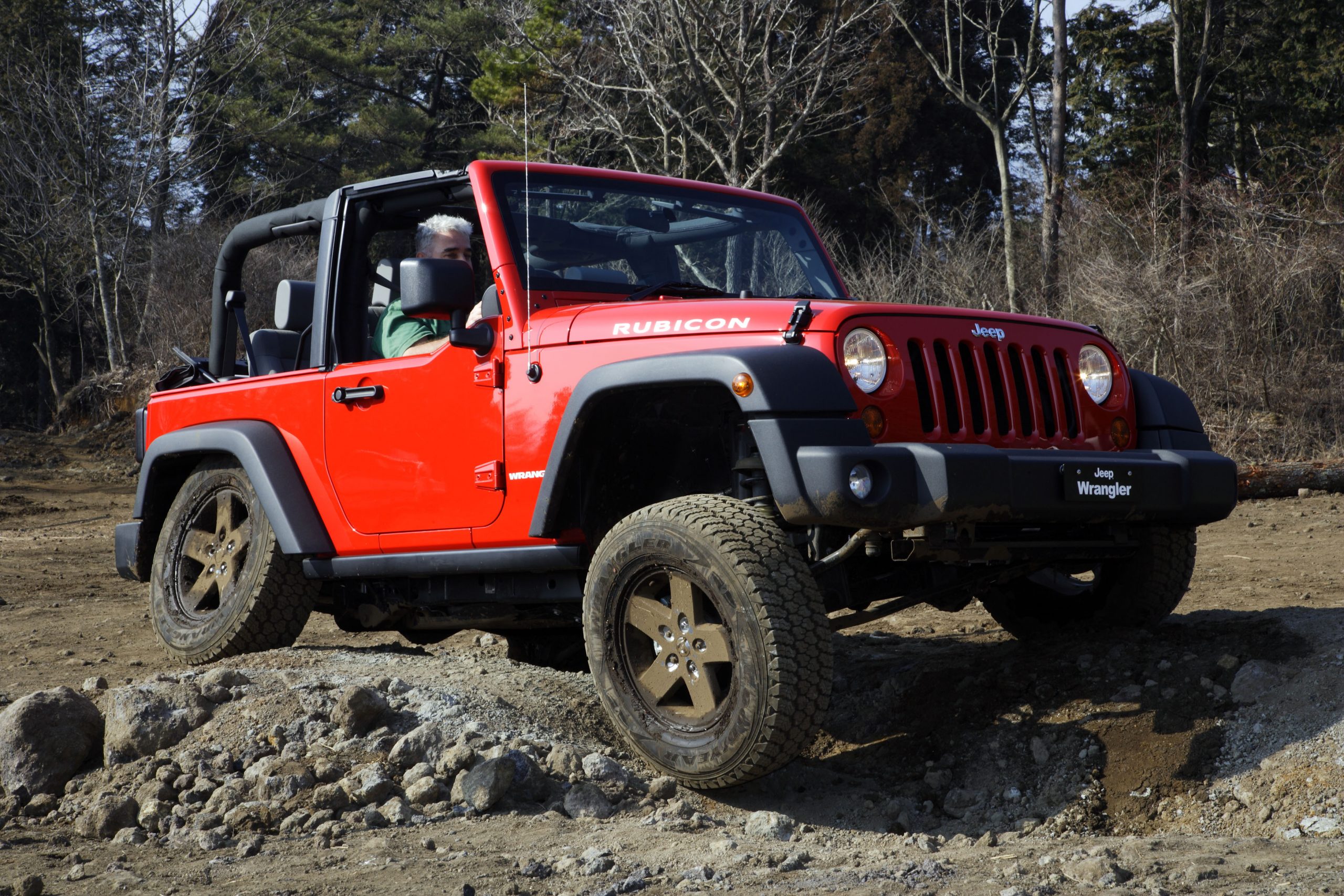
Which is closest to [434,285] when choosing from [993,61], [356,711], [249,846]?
[356,711]

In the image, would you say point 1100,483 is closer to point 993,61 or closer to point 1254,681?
point 1254,681

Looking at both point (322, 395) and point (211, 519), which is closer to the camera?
point (322, 395)

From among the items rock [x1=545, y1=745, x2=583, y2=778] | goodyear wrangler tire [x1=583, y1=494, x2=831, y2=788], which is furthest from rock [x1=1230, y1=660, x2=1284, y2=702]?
rock [x1=545, y1=745, x2=583, y2=778]

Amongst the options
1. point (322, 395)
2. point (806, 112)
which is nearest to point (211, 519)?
point (322, 395)

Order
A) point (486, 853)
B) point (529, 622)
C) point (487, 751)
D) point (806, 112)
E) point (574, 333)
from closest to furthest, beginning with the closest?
1. point (486, 853)
2. point (487, 751)
3. point (574, 333)
4. point (529, 622)
5. point (806, 112)

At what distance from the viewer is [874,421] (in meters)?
3.86

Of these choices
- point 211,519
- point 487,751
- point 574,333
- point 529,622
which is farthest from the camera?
point 211,519

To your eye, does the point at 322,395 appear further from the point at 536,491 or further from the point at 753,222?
the point at 753,222

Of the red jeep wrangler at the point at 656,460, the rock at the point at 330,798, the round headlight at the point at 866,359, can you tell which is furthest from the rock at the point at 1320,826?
the rock at the point at 330,798

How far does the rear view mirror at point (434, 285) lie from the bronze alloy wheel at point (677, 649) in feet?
4.12

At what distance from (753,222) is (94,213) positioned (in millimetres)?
23024

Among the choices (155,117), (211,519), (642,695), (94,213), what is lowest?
(642,695)

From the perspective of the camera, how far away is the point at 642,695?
411cm

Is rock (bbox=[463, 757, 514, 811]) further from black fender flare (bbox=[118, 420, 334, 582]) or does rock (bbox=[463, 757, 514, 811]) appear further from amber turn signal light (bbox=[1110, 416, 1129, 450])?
amber turn signal light (bbox=[1110, 416, 1129, 450])
